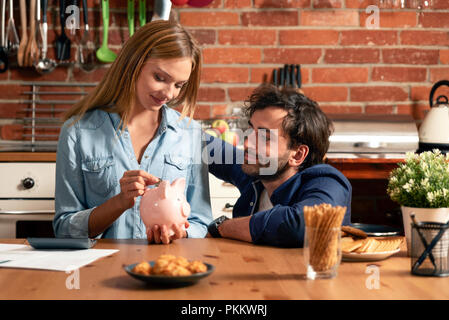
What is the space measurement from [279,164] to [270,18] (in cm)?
152

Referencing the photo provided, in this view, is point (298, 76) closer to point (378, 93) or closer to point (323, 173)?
point (378, 93)

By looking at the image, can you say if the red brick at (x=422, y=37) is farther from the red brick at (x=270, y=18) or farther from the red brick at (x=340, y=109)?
the red brick at (x=270, y=18)

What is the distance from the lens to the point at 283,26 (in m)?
2.87

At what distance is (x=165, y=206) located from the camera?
1182 mm

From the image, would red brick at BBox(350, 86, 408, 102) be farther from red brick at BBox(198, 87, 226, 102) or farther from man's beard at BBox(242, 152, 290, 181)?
man's beard at BBox(242, 152, 290, 181)

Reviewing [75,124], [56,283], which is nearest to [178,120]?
[75,124]

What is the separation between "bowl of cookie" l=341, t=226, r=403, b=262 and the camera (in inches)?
42.6

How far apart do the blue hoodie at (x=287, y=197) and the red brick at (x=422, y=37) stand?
1.60 m

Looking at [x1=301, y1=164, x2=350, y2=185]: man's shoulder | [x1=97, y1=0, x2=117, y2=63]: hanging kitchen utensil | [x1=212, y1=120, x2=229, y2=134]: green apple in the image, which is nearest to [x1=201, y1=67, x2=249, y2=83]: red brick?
[x1=212, y1=120, x2=229, y2=134]: green apple

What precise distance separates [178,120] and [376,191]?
1500mm

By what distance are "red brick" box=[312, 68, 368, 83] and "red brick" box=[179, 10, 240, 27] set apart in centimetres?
Answer: 51

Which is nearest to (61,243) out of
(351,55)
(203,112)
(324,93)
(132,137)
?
(132,137)

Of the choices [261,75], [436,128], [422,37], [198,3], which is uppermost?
[198,3]

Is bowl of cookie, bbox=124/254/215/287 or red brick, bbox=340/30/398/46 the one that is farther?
red brick, bbox=340/30/398/46
